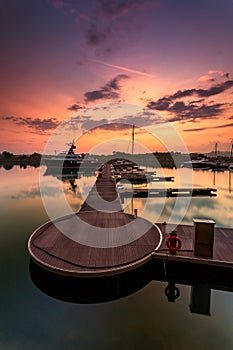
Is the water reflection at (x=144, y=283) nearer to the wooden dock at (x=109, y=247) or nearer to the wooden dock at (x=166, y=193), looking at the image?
the wooden dock at (x=109, y=247)

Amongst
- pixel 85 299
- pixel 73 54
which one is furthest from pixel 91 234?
pixel 73 54

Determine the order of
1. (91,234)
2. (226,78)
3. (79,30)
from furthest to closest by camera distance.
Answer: (226,78), (79,30), (91,234)

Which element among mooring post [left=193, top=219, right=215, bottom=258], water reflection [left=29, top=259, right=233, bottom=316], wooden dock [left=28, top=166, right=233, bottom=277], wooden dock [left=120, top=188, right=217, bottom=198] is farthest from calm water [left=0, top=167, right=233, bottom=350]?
wooden dock [left=120, top=188, right=217, bottom=198]

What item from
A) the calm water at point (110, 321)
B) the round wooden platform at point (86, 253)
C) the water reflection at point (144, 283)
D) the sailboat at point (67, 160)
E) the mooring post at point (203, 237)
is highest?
the sailboat at point (67, 160)

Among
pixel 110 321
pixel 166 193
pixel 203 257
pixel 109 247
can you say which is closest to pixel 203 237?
pixel 203 257

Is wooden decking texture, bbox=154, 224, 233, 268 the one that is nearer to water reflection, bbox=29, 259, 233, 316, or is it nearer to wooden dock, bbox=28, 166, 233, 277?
wooden dock, bbox=28, 166, 233, 277

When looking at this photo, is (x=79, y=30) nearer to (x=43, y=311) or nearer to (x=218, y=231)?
(x=218, y=231)

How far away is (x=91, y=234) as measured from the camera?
6.53 m

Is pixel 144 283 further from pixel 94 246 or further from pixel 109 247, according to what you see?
pixel 94 246

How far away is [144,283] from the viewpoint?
17.3 feet

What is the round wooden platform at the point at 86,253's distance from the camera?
471 centimetres

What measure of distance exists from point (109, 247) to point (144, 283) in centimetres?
123

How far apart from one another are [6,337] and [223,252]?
5089 millimetres

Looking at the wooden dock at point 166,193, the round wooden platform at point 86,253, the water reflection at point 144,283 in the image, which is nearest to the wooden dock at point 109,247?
the round wooden platform at point 86,253
